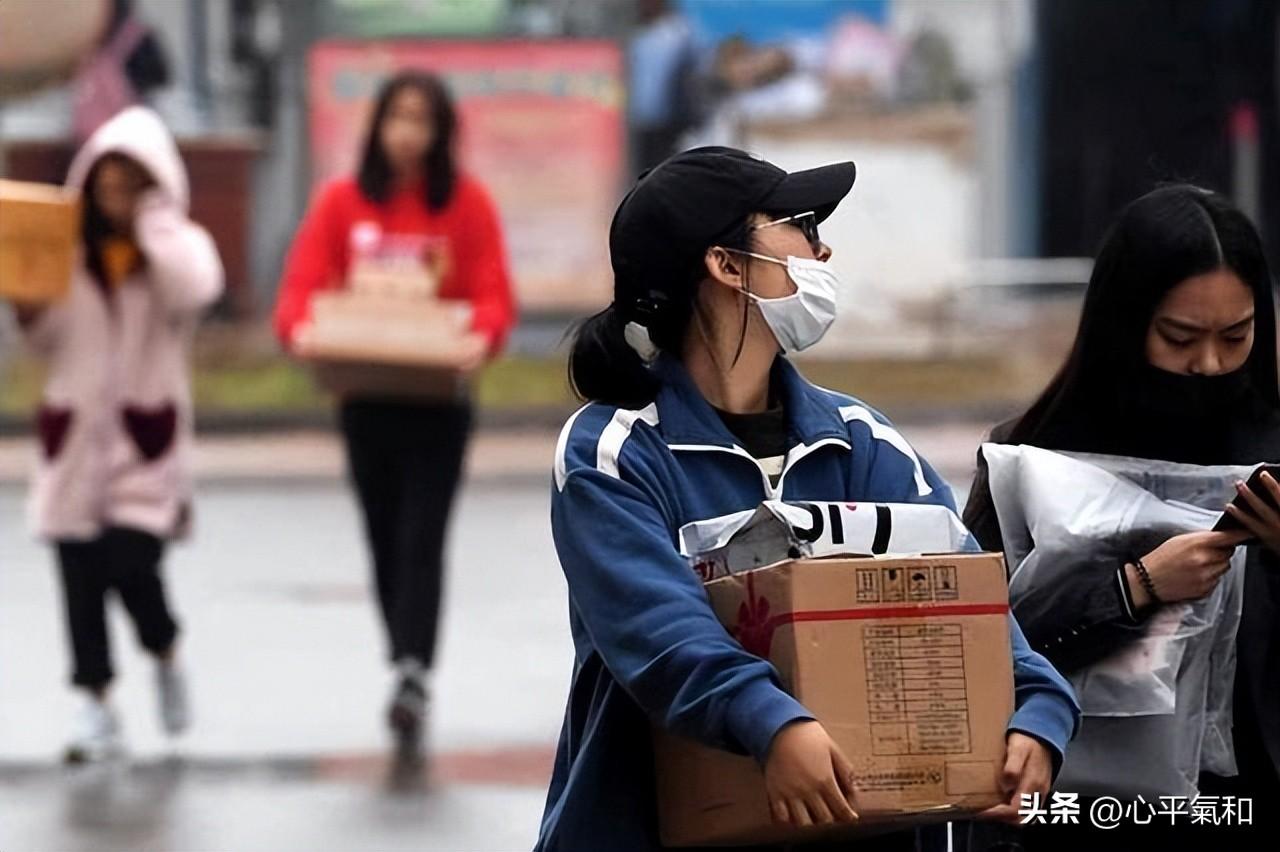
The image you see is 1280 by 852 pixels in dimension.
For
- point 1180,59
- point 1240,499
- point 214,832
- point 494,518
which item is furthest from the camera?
point 1180,59

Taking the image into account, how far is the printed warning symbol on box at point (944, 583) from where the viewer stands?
334 cm

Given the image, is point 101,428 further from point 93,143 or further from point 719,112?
point 719,112

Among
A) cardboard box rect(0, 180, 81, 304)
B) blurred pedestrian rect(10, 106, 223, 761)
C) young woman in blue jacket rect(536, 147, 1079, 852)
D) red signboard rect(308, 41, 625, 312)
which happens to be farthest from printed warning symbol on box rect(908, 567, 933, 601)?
red signboard rect(308, 41, 625, 312)

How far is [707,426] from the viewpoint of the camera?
3.52 meters

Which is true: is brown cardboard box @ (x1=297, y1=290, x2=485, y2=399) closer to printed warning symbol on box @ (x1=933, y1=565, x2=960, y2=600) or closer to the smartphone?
the smartphone

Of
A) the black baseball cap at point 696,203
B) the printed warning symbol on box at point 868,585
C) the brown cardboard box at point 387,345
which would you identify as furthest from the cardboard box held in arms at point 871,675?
the brown cardboard box at point 387,345

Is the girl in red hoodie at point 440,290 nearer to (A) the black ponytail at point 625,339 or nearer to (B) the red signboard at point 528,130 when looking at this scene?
(A) the black ponytail at point 625,339

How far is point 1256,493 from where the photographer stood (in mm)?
3701

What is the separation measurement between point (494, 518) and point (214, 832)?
7.67m

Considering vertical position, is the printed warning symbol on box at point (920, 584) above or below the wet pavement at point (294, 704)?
above

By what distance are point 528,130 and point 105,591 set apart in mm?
12805

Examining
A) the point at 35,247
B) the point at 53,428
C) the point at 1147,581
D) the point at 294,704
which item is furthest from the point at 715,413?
the point at 294,704

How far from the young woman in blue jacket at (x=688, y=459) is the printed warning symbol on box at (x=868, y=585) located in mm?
136

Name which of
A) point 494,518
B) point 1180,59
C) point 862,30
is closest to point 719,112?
point 862,30
